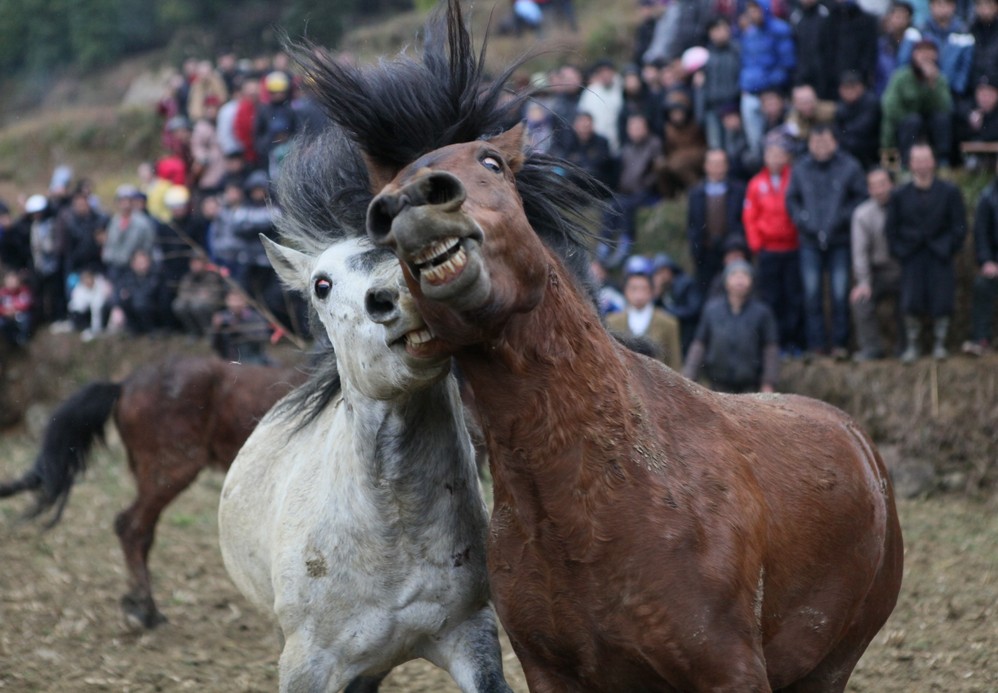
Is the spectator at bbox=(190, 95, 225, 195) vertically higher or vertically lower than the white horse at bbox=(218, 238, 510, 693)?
lower

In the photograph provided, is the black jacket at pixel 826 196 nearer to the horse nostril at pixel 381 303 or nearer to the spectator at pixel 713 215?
the spectator at pixel 713 215

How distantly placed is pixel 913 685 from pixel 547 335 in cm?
342

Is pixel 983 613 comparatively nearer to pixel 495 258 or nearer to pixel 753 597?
pixel 753 597

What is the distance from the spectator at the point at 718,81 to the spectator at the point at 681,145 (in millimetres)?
177

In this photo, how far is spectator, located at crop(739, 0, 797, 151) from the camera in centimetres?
1227

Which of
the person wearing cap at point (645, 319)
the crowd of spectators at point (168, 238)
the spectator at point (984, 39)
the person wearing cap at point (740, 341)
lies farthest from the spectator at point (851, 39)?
the crowd of spectators at point (168, 238)

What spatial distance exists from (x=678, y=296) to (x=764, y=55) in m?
2.83

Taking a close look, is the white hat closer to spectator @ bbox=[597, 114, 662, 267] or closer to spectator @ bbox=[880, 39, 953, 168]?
spectator @ bbox=[597, 114, 662, 267]

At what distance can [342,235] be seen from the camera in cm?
461

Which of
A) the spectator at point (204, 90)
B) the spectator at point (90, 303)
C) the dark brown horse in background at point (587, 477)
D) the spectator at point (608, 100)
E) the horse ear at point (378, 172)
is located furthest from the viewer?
the spectator at point (204, 90)

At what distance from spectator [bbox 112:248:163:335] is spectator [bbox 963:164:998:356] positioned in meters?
9.43

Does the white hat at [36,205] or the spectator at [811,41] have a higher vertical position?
the spectator at [811,41]

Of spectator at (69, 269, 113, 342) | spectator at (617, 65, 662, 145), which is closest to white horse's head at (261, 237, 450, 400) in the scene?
spectator at (617, 65, 662, 145)

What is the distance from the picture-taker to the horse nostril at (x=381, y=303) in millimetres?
3758
